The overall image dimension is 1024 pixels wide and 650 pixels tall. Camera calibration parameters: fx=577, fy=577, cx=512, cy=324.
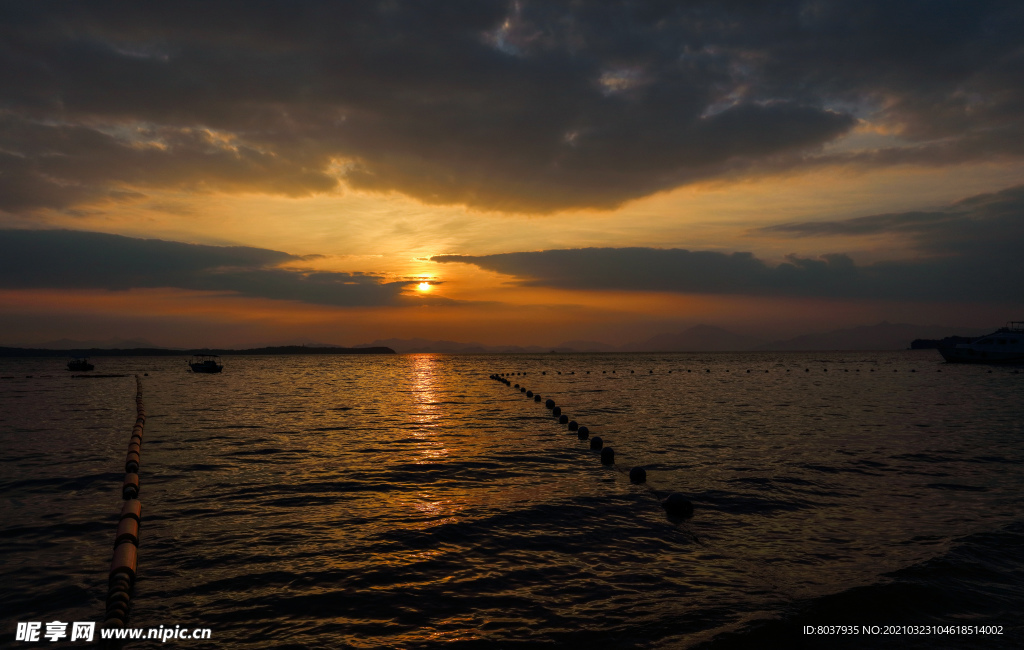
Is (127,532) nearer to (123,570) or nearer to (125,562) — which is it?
(125,562)

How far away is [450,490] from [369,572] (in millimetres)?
7181

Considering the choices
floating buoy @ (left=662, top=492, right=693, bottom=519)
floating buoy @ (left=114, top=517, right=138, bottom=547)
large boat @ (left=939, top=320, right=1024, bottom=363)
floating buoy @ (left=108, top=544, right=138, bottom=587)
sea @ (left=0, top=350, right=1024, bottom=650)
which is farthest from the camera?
large boat @ (left=939, top=320, right=1024, bottom=363)

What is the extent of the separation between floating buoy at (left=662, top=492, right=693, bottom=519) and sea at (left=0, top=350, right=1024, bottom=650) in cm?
27

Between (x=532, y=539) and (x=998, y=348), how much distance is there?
123721mm

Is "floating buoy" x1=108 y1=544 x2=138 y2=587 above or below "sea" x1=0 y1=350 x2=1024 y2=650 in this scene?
above

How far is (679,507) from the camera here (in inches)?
618

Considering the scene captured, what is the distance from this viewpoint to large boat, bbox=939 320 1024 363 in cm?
9862

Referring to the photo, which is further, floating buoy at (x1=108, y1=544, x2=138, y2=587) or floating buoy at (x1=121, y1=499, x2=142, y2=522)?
floating buoy at (x1=121, y1=499, x2=142, y2=522)

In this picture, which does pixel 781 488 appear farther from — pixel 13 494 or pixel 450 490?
pixel 13 494

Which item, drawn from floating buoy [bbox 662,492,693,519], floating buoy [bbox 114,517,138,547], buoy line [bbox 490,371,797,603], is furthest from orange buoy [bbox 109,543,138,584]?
floating buoy [bbox 662,492,693,519]

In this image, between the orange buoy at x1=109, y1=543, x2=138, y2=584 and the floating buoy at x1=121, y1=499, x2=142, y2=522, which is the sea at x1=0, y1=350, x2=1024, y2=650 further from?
the floating buoy at x1=121, y1=499, x2=142, y2=522

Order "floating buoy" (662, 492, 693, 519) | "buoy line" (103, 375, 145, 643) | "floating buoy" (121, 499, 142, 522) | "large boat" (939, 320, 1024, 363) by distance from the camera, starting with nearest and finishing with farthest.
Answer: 1. "buoy line" (103, 375, 145, 643)
2. "floating buoy" (121, 499, 142, 522)
3. "floating buoy" (662, 492, 693, 519)
4. "large boat" (939, 320, 1024, 363)

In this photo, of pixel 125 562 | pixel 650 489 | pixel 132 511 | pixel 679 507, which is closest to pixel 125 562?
pixel 125 562

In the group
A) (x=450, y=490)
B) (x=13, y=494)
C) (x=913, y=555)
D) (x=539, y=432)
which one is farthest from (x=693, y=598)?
(x=539, y=432)
